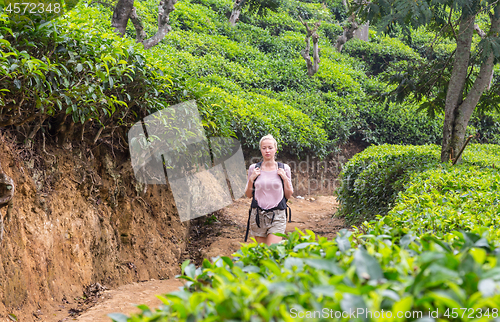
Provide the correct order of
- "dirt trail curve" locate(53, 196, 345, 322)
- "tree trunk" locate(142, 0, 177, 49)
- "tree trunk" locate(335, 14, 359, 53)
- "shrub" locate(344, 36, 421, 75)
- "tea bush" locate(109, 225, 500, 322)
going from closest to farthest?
1. "tea bush" locate(109, 225, 500, 322)
2. "dirt trail curve" locate(53, 196, 345, 322)
3. "tree trunk" locate(142, 0, 177, 49)
4. "tree trunk" locate(335, 14, 359, 53)
5. "shrub" locate(344, 36, 421, 75)

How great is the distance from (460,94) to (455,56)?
67cm

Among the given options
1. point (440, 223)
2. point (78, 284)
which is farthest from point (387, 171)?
point (78, 284)

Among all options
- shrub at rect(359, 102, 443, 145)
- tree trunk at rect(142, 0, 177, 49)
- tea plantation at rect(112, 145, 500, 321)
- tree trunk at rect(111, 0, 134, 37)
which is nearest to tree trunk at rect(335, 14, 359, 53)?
shrub at rect(359, 102, 443, 145)

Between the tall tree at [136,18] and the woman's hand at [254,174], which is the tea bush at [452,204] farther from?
the tall tree at [136,18]

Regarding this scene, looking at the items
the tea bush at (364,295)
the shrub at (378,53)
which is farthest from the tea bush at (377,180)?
the shrub at (378,53)

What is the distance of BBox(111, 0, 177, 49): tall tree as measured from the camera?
6.17m

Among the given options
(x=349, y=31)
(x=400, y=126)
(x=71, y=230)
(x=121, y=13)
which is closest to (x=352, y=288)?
(x=71, y=230)

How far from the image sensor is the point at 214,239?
5988 mm

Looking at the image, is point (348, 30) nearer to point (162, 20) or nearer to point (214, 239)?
point (162, 20)

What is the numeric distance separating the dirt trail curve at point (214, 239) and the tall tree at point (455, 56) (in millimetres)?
2994

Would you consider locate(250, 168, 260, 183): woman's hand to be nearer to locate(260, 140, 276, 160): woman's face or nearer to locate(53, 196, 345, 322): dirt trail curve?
locate(260, 140, 276, 160): woman's face

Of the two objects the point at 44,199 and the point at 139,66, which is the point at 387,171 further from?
the point at 44,199

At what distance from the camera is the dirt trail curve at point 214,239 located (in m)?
3.47

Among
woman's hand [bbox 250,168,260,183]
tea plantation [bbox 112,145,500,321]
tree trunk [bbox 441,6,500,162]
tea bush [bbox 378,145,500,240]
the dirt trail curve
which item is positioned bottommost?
the dirt trail curve
